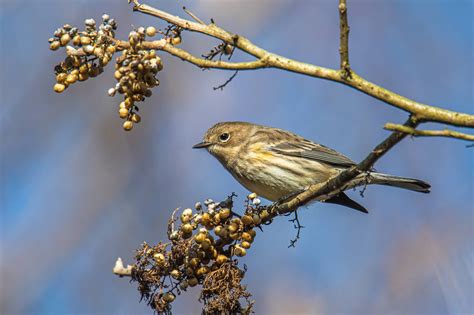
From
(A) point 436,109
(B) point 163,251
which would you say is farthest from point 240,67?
(B) point 163,251

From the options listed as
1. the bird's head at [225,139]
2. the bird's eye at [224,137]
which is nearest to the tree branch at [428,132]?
the bird's head at [225,139]

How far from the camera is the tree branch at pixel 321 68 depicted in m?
2.79

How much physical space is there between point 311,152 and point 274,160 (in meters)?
0.49

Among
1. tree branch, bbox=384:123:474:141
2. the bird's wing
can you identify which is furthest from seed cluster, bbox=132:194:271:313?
the bird's wing

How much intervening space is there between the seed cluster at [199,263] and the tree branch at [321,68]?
1.21 m

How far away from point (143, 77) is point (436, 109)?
153cm

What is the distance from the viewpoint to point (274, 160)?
6.38 m

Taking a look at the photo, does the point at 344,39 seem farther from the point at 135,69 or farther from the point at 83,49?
the point at 83,49

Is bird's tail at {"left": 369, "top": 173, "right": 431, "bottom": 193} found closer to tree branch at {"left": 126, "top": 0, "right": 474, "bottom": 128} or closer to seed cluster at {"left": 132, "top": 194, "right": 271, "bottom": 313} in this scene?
seed cluster at {"left": 132, "top": 194, "right": 271, "bottom": 313}

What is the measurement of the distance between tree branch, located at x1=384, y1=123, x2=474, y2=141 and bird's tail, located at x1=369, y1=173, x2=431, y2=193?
2.69m

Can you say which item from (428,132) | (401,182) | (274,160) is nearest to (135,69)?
(428,132)

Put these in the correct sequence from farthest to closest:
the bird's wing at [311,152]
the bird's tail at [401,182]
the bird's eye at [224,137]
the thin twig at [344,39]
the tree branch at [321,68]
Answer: the bird's eye at [224,137] → the bird's wing at [311,152] → the bird's tail at [401,182] → the thin twig at [344,39] → the tree branch at [321,68]

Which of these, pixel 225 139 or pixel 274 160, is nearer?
pixel 274 160

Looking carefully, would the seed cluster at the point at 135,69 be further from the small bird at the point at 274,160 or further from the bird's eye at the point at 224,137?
the bird's eye at the point at 224,137
